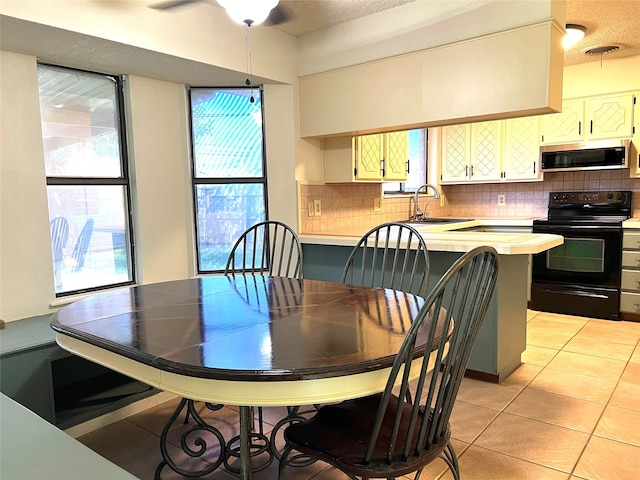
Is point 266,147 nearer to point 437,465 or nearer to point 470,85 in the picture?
point 470,85

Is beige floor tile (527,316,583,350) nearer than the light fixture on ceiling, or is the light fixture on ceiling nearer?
the light fixture on ceiling

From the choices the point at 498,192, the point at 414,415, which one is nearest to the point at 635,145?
the point at 498,192

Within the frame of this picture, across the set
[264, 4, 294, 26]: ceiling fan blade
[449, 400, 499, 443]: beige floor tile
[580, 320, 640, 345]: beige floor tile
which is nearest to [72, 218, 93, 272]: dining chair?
[264, 4, 294, 26]: ceiling fan blade

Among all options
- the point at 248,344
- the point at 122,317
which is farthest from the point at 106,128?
the point at 248,344

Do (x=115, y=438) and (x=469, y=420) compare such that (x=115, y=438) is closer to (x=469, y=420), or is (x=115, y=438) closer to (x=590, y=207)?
(x=469, y=420)

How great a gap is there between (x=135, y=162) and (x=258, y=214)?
3.17 feet

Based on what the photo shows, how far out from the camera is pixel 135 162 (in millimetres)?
3123

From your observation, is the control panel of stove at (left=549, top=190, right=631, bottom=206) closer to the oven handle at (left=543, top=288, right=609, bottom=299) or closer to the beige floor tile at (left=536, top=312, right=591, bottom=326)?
the oven handle at (left=543, top=288, right=609, bottom=299)

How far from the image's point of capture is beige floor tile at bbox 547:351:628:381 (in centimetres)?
302

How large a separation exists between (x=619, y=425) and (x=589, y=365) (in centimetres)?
86

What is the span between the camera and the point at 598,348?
3.49 metres

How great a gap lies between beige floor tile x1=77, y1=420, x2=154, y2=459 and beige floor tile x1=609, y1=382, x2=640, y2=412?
8.34ft

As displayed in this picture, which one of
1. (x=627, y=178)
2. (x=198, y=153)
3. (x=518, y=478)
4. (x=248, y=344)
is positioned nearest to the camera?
(x=248, y=344)

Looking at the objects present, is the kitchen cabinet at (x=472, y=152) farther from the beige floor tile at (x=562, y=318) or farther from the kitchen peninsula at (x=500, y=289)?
the kitchen peninsula at (x=500, y=289)
